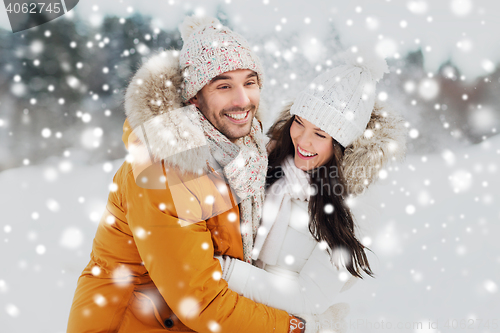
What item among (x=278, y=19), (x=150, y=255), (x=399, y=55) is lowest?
(x=150, y=255)

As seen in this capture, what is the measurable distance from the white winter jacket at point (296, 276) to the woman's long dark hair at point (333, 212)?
0.18 ft

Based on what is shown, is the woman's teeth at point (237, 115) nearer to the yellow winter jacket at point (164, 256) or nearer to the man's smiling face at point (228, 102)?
the man's smiling face at point (228, 102)

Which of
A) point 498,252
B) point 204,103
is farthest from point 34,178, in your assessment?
point 498,252

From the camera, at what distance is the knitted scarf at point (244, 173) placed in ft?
4.43

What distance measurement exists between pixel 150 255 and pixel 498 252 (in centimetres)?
327

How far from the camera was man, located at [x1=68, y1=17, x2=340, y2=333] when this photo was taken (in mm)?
1146

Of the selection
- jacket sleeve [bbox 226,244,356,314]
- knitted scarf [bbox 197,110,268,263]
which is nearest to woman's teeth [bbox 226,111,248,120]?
knitted scarf [bbox 197,110,268,263]

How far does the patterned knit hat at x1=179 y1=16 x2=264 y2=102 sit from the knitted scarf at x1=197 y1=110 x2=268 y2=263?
0.54 ft

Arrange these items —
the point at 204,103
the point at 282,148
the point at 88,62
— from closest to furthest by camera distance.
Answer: the point at 204,103 < the point at 282,148 < the point at 88,62

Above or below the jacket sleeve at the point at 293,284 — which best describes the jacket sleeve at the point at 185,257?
above

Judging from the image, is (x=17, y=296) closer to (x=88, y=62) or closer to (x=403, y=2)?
(x=88, y=62)

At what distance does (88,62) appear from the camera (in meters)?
2.87

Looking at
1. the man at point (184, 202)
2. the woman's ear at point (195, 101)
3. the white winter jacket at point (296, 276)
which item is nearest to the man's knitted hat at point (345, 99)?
the man at point (184, 202)

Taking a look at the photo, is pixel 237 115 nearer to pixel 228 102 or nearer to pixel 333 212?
pixel 228 102
